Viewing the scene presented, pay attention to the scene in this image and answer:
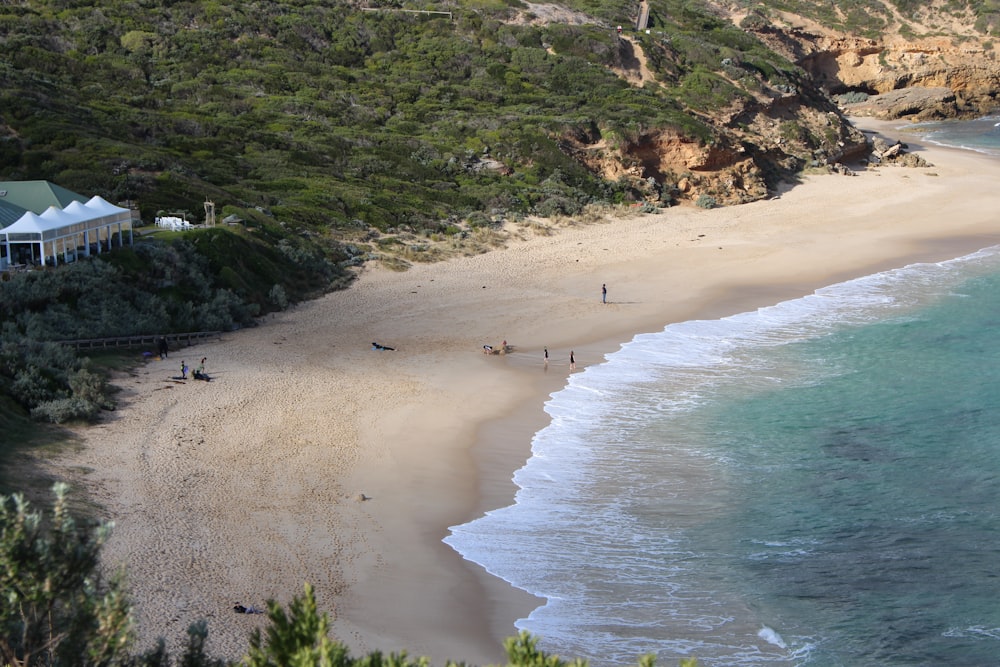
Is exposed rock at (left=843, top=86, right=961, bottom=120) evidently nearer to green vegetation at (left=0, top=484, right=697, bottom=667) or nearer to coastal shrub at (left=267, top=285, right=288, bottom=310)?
coastal shrub at (left=267, top=285, right=288, bottom=310)

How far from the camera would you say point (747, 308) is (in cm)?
3122

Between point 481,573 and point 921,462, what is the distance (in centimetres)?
948

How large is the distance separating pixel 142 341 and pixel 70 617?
18.3 metres

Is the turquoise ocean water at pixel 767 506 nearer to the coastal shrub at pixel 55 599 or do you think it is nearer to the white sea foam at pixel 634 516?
the white sea foam at pixel 634 516

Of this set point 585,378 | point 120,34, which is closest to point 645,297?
point 585,378

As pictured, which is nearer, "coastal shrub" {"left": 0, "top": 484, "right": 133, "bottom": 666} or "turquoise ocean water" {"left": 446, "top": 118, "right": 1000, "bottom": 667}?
"coastal shrub" {"left": 0, "top": 484, "right": 133, "bottom": 666}

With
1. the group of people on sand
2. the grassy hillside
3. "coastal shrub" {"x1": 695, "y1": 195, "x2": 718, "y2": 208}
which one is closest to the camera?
the group of people on sand

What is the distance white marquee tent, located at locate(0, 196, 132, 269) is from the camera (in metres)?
25.4

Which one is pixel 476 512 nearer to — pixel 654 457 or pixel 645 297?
pixel 654 457

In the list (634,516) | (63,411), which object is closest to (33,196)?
(63,411)

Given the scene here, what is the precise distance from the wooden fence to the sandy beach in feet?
2.00

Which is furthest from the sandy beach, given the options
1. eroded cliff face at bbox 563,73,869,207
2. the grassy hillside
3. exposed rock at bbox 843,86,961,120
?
exposed rock at bbox 843,86,961,120

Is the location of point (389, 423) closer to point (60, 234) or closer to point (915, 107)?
point (60, 234)

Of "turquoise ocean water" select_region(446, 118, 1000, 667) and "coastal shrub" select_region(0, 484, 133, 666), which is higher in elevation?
"coastal shrub" select_region(0, 484, 133, 666)
